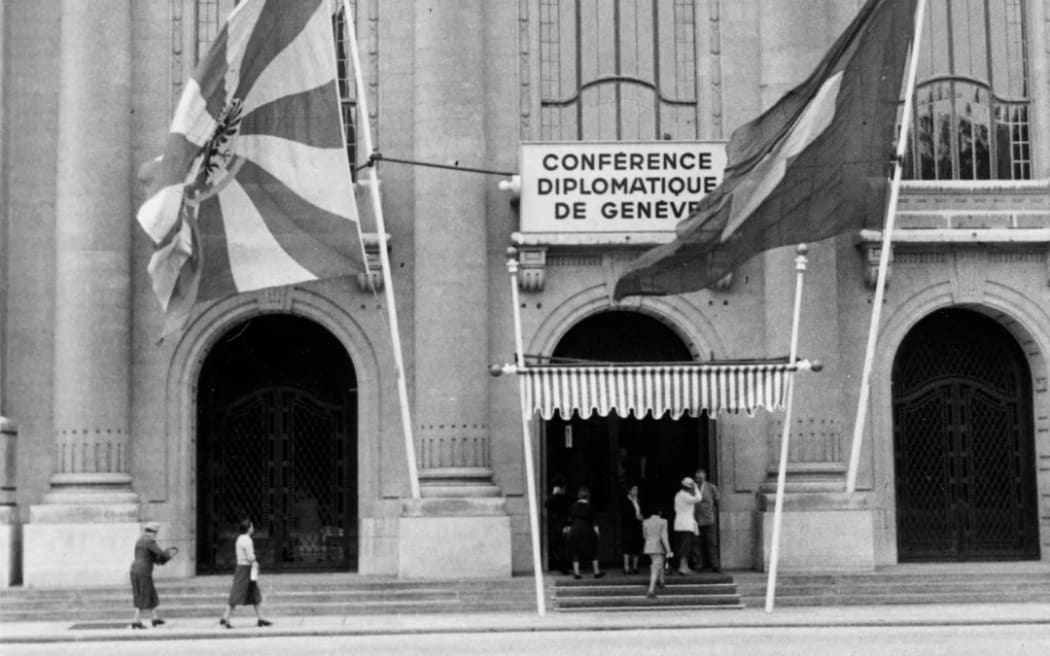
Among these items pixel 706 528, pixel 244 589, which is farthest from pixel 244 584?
pixel 706 528

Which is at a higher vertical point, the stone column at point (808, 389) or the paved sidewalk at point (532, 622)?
the stone column at point (808, 389)

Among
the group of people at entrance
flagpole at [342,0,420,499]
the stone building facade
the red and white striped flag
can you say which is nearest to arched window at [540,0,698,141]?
the stone building facade

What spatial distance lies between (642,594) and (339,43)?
1189cm

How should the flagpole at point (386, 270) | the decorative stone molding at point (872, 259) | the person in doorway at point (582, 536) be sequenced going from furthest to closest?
the decorative stone molding at point (872, 259) < the person in doorway at point (582, 536) < the flagpole at point (386, 270)

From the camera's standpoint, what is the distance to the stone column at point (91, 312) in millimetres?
29562

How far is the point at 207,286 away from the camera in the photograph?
28.5 metres

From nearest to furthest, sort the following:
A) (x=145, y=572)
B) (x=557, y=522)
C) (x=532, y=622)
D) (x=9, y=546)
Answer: (x=145, y=572) < (x=532, y=622) < (x=9, y=546) < (x=557, y=522)

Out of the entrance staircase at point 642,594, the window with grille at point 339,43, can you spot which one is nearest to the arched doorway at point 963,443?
the entrance staircase at point 642,594

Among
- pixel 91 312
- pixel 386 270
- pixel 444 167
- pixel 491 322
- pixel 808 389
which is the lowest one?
pixel 808 389

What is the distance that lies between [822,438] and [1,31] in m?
16.7

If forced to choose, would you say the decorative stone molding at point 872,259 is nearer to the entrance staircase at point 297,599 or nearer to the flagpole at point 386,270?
the entrance staircase at point 297,599

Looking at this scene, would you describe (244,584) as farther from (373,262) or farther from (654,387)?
(373,262)

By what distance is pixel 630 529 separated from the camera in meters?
30.8

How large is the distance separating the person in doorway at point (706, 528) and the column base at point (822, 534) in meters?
1.04
